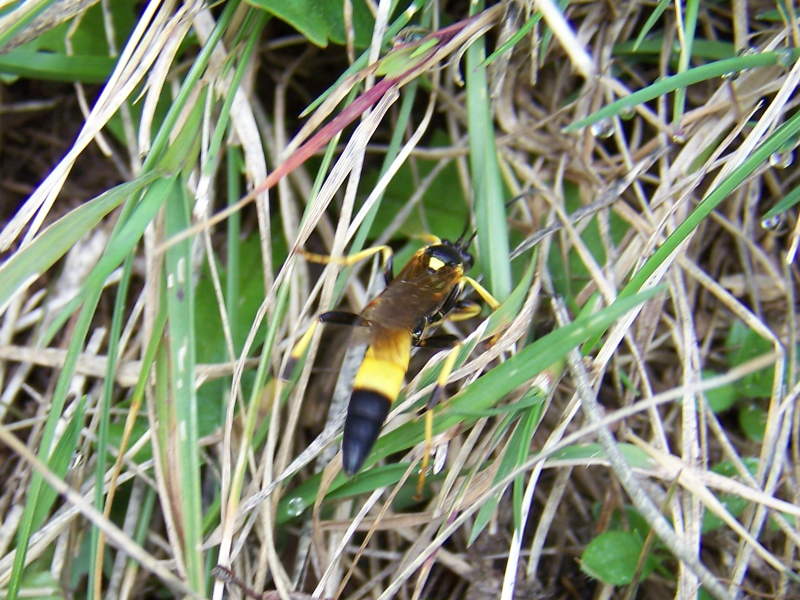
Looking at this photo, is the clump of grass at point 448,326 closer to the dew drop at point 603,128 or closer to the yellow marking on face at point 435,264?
the dew drop at point 603,128

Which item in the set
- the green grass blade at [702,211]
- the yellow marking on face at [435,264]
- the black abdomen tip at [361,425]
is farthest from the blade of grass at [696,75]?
the black abdomen tip at [361,425]

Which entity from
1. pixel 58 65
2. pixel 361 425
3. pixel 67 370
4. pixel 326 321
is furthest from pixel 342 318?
pixel 58 65

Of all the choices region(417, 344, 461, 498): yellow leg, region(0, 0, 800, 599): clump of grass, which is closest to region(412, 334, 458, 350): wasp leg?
region(0, 0, 800, 599): clump of grass

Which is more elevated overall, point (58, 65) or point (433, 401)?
point (58, 65)

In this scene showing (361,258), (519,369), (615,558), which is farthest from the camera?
(361,258)

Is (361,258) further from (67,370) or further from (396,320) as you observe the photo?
(67,370)

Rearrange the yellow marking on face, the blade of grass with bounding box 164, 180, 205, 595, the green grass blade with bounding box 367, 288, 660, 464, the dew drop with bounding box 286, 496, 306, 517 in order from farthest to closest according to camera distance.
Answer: the yellow marking on face → the dew drop with bounding box 286, 496, 306, 517 → the blade of grass with bounding box 164, 180, 205, 595 → the green grass blade with bounding box 367, 288, 660, 464

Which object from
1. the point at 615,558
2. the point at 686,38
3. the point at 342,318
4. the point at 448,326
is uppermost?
the point at 686,38

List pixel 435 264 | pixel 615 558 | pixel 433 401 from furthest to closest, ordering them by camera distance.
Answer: pixel 435 264, pixel 615 558, pixel 433 401

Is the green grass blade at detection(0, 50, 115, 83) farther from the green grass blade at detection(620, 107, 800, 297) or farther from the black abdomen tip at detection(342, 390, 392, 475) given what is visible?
the green grass blade at detection(620, 107, 800, 297)
